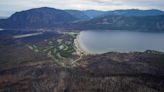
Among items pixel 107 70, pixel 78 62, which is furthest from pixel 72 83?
pixel 78 62

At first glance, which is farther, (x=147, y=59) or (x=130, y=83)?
(x=147, y=59)

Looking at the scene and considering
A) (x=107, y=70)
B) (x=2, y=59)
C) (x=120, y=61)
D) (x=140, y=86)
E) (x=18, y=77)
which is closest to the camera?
(x=140, y=86)

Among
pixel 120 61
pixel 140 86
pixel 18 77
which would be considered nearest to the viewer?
pixel 140 86

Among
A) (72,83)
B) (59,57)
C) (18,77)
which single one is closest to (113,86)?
(72,83)

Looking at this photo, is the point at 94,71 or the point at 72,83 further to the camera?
the point at 94,71

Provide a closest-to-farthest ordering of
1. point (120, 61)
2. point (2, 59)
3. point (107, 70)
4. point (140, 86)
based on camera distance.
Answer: point (140, 86)
point (107, 70)
point (120, 61)
point (2, 59)

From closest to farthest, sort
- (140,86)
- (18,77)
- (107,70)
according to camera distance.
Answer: (140,86) → (18,77) → (107,70)

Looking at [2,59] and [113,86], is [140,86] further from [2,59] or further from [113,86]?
[2,59]

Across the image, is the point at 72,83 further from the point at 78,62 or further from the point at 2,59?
the point at 2,59

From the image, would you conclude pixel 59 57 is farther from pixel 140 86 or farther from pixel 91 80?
pixel 140 86
